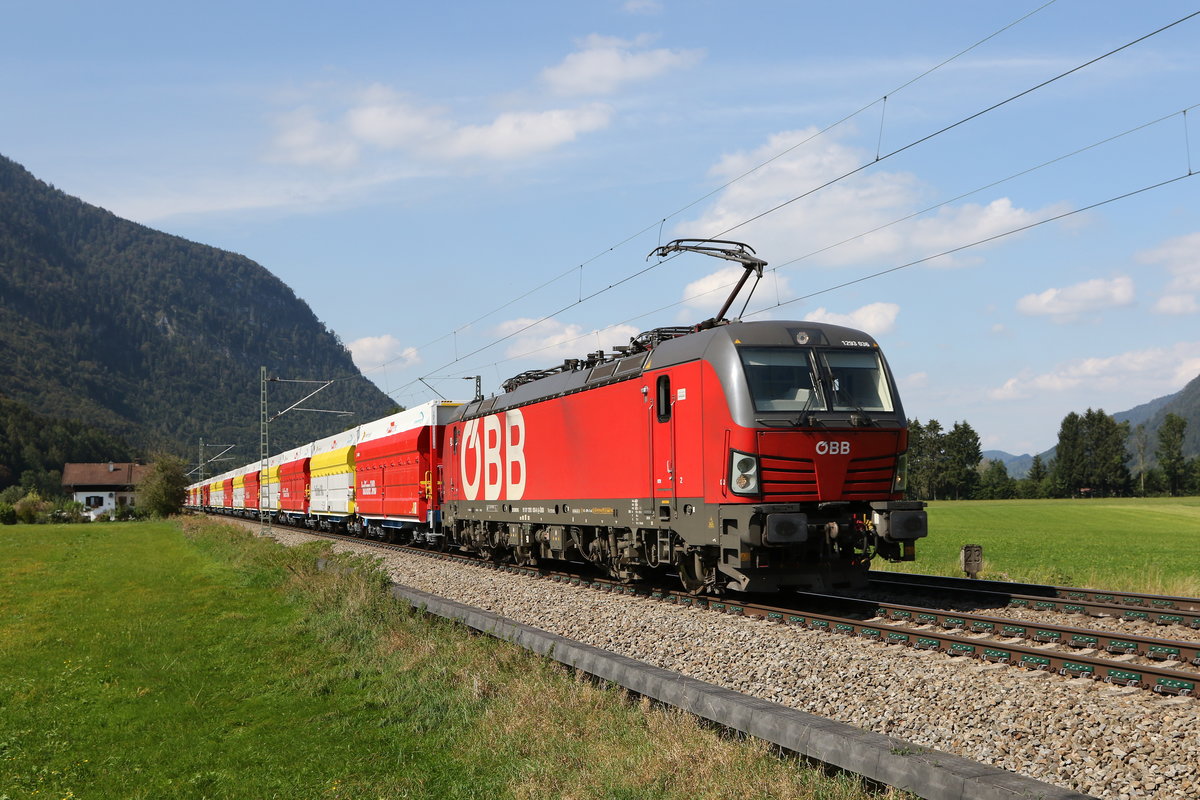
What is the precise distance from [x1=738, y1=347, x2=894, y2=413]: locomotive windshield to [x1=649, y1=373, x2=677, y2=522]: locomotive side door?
6.35ft

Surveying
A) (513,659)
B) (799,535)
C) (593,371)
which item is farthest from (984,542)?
(513,659)

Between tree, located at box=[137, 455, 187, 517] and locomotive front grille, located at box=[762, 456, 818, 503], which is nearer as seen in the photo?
locomotive front grille, located at box=[762, 456, 818, 503]

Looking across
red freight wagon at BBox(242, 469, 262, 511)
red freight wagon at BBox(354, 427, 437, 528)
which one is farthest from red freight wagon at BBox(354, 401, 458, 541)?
red freight wagon at BBox(242, 469, 262, 511)

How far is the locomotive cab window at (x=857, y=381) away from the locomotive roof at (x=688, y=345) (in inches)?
8.4

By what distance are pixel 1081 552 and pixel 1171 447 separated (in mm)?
135945

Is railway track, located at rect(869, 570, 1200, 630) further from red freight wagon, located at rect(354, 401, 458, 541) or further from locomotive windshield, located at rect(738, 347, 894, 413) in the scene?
red freight wagon, located at rect(354, 401, 458, 541)

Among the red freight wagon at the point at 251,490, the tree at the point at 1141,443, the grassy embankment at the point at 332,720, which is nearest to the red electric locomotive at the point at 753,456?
the grassy embankment at the point at 332,720

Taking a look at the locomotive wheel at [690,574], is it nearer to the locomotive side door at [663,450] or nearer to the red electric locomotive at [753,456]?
the red electric locomotive at [753,456]

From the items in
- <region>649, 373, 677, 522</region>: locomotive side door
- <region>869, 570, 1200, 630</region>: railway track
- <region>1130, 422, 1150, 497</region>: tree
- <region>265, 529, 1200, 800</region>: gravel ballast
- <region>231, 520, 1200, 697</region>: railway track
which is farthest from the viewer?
<region>1130, 422, 1150, 497</region>: tree

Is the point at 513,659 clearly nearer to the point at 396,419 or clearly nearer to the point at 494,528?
the point at 494,528

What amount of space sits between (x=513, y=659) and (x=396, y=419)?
26.0m

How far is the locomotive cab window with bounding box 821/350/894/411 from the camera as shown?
48.5ft

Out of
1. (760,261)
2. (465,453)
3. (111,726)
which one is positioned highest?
(760,261)

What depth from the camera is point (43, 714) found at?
34.8 ft
